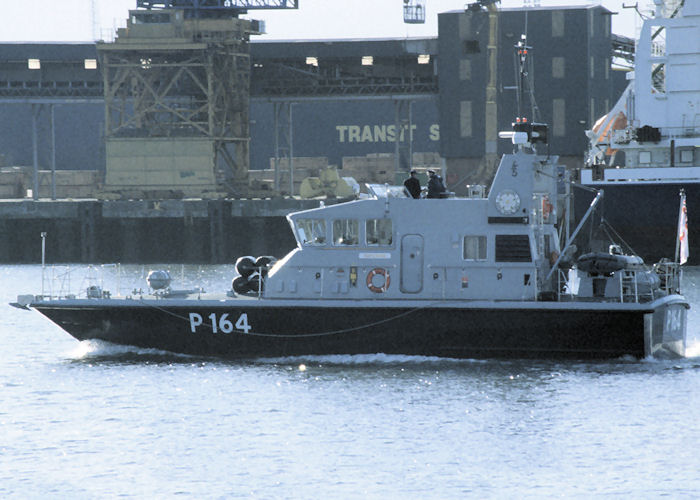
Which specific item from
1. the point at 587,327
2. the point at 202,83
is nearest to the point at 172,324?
the point at 587,327

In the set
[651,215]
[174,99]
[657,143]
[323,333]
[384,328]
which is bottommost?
[323,333]

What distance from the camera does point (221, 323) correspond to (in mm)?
25844

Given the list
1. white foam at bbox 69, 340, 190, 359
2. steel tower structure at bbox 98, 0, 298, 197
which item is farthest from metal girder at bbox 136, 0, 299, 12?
white foam at bbox 69, 340, 190, 359

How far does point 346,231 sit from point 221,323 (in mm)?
3175

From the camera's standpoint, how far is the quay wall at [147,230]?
206 ft

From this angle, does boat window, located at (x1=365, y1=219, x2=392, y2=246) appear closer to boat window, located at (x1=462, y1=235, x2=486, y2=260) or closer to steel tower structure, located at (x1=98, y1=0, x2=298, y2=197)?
boat window, located at (x1=462, y1=235, x2=486, y2=260)

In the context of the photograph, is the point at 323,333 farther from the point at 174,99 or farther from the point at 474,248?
the point at 174,99

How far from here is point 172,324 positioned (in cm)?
2612

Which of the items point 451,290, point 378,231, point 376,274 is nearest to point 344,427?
point 376,274

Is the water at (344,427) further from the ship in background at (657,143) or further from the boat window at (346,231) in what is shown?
the ship in background at (657,143)

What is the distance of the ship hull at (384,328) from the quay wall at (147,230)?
35.9m

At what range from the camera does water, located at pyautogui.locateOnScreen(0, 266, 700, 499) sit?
59.5 ft

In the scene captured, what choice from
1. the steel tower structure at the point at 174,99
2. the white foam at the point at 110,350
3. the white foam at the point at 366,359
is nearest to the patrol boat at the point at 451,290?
the white foam at the point at 366,359

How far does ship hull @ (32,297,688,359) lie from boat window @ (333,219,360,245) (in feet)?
4.53
